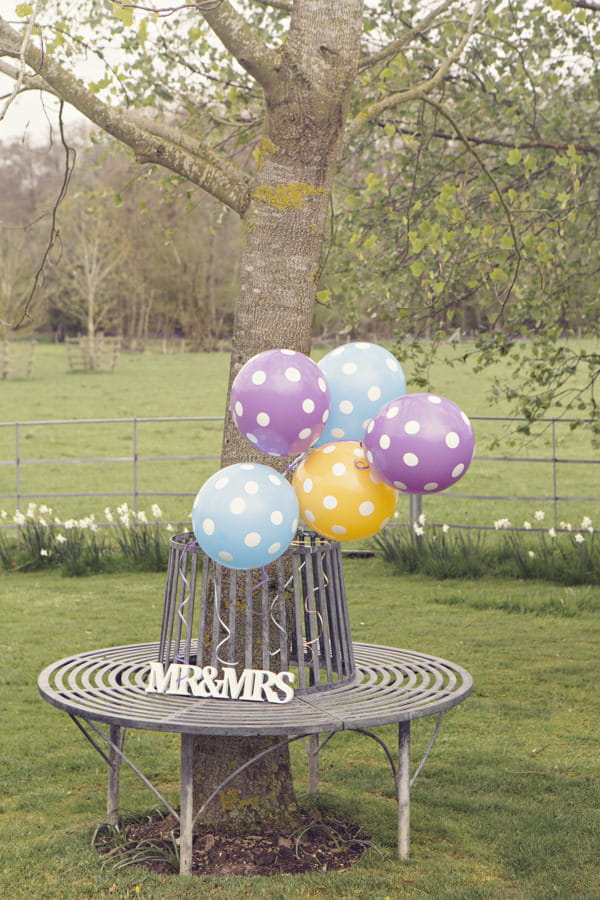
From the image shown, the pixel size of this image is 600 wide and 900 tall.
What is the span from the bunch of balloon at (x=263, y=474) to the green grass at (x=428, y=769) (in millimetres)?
1205

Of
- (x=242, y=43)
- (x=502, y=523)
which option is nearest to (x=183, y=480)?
(x=502, y=523)

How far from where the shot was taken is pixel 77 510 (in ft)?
48.6

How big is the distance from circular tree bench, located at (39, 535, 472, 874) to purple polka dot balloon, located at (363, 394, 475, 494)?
58 centimetres

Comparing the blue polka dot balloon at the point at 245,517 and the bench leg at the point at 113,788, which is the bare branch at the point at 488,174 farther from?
the bench leg at the point at 113,788

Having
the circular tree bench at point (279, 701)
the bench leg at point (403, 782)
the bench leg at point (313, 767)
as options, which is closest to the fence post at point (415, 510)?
the bench leg at point (313, 767)

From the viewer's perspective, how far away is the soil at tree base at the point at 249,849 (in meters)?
3.85

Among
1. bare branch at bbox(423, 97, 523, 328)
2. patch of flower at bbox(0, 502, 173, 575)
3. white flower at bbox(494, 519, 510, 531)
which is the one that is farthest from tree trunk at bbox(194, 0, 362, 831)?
patch of flower at bbox(0, 502, 173, 575)

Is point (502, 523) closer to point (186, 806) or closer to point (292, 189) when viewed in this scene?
point (292, 189)

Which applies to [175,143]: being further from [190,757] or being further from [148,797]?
[148,797]

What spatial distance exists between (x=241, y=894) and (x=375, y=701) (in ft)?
2.65

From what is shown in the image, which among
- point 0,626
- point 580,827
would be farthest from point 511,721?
point 0,626

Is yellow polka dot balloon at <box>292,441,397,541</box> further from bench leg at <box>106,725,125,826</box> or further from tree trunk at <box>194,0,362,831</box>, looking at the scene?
bench leg at <box>106,725,125,826</box>

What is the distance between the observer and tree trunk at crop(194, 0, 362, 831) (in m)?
4.22

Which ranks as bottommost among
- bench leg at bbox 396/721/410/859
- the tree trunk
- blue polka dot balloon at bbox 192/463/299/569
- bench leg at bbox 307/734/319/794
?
bench leg at bbox 307/734/319/794
